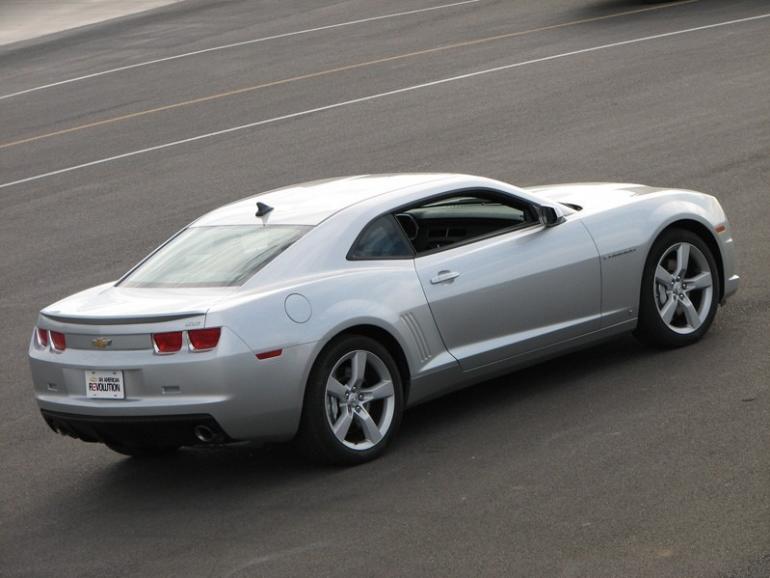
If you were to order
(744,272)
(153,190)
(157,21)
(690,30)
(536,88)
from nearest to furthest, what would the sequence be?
(744,272)
(153,190)
(536,88)
(690,30)
(157,21)

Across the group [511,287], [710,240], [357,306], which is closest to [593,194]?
[710,240]

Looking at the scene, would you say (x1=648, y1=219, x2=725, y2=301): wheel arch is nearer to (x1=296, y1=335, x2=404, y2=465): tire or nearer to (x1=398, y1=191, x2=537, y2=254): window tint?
(x1=398, y1=191, x2=537, y2=254): window tint

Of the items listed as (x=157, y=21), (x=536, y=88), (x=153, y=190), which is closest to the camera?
(x=153, y=190)

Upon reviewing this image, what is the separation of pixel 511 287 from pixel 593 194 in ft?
4.49

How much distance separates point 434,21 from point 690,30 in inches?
243

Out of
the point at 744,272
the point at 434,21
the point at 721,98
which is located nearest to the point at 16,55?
the point at 434,21

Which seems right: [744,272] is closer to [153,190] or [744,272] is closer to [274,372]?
[274,372]

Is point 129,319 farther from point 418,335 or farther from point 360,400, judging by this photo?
point 418,335

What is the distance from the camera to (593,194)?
9250mm

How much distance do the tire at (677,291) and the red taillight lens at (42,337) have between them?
3.65 meters

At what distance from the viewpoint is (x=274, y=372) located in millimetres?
7145

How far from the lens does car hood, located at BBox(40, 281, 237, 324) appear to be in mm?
7160

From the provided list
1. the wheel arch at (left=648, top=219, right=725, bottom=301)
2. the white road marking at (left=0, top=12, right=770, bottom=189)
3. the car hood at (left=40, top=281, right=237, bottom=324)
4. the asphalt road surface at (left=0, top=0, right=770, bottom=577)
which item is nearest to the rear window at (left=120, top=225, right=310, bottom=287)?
the car hood at (left=40, top=281, right=237, bottom=324)

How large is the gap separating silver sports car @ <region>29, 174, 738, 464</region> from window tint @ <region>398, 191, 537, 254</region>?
1 centimetres
